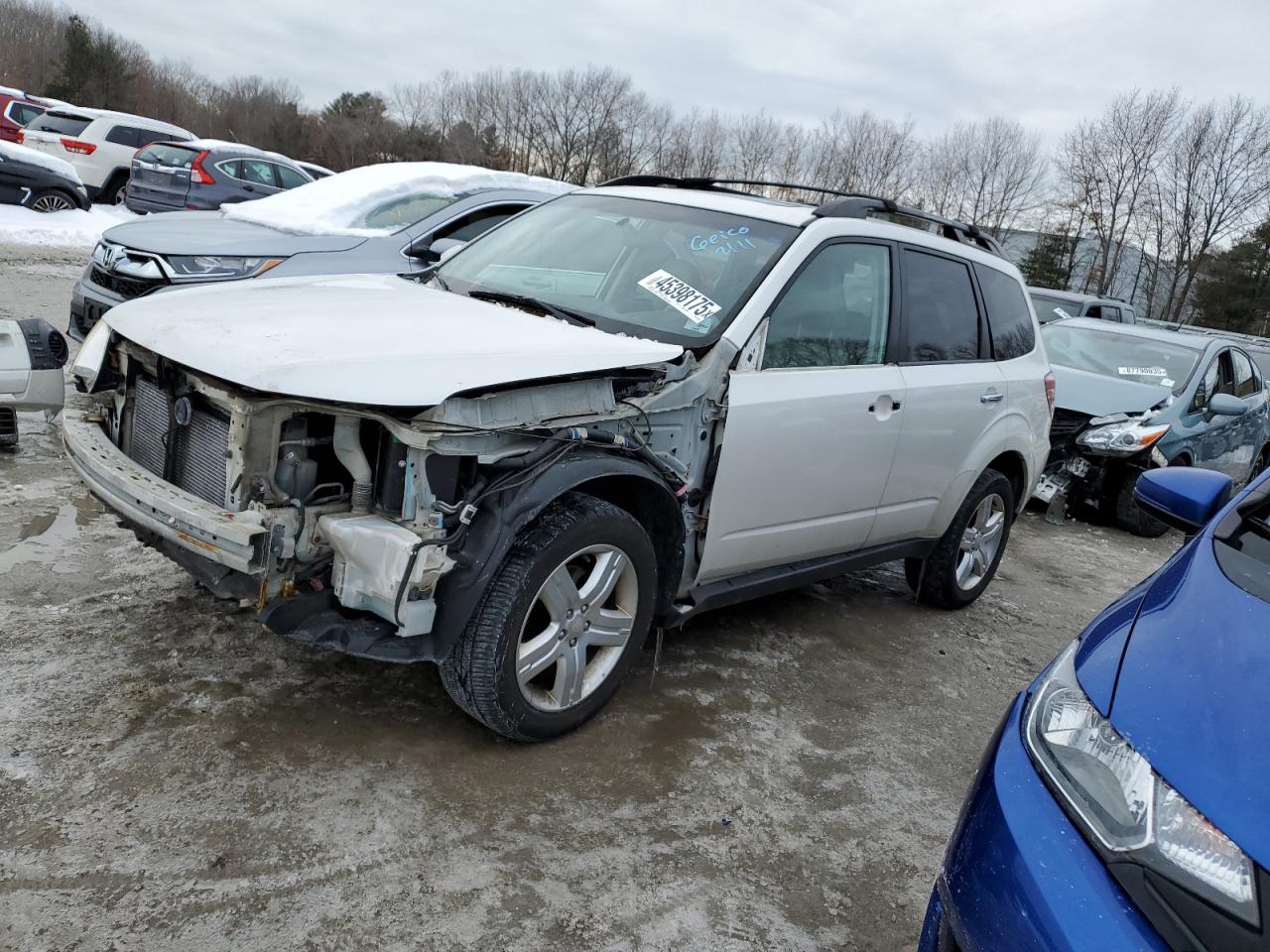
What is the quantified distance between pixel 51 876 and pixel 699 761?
189cm

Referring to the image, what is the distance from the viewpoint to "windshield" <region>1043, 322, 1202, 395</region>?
8508mm

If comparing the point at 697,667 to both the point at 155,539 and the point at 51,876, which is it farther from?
the point at 51,876

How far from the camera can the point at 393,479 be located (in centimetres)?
279

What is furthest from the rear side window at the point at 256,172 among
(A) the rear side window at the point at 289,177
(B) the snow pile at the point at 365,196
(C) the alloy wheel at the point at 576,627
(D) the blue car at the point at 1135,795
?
(D) the blue car at the point at 1135,795

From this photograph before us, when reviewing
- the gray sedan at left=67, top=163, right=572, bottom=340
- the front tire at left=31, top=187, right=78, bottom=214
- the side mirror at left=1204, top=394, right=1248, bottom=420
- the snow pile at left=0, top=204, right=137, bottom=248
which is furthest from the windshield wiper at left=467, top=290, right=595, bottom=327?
the front tire at left=31, top=187, right=78, bottom=214

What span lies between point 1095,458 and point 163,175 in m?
14.0

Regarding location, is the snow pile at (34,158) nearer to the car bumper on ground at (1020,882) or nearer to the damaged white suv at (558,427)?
the damaged white suv at (558,427)

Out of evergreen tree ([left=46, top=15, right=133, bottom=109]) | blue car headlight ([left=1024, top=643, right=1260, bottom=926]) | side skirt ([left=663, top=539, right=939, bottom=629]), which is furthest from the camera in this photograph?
evergreen tree ([left=46, top=15, right=133, bottom=109])

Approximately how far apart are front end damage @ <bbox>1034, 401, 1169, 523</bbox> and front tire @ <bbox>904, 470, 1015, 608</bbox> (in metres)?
3.09

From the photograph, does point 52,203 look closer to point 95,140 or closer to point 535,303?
point 95,140

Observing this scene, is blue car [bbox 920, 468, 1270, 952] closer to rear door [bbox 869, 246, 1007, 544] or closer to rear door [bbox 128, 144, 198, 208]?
rear door [bbox 869, 246, 1007, 544]

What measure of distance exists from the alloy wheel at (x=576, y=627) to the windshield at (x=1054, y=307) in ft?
40.8

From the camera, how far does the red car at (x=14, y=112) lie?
20.9 m

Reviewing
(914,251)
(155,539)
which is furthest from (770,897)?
(914,251)
